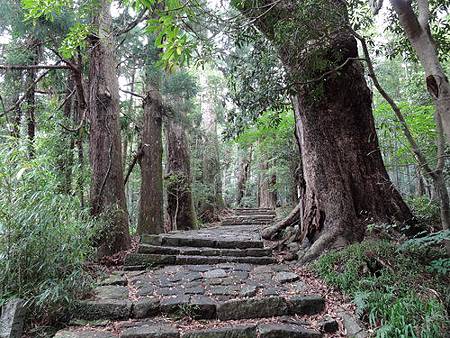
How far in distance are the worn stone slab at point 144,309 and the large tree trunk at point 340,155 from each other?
2449mm

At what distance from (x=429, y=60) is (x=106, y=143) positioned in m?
4.60

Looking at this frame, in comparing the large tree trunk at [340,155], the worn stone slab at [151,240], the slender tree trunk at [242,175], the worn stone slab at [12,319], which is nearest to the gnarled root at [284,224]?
the large tree trunk at [340,155]

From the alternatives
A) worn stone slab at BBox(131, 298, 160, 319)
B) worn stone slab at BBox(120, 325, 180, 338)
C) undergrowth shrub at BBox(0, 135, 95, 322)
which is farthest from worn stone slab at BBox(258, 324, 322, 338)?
undergrowth shrub at BBox(0, 135, 95, 322)

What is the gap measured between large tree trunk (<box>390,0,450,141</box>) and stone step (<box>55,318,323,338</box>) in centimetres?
204

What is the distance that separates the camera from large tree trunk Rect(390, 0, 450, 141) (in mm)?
2115

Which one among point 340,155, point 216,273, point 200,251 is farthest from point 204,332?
point 340,155

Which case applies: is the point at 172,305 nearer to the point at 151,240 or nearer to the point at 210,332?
the point at 210,332

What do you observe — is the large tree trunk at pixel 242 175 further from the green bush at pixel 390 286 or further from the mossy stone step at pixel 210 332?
the mossy stone step at pixel 210 332

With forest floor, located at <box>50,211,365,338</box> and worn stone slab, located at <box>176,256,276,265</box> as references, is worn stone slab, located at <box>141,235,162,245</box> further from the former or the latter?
worn stone slab, located at <box>176,256,276,265</box>

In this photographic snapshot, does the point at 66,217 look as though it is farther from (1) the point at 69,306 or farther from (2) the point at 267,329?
(2) the point at 267,329

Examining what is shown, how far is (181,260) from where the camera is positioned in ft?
15.4

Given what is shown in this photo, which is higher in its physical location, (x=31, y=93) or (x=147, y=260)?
(x=31, y=93)

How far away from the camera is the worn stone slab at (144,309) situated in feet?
9.95

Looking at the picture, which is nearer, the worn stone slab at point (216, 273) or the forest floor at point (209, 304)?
the forest floor at point (209, 304)
